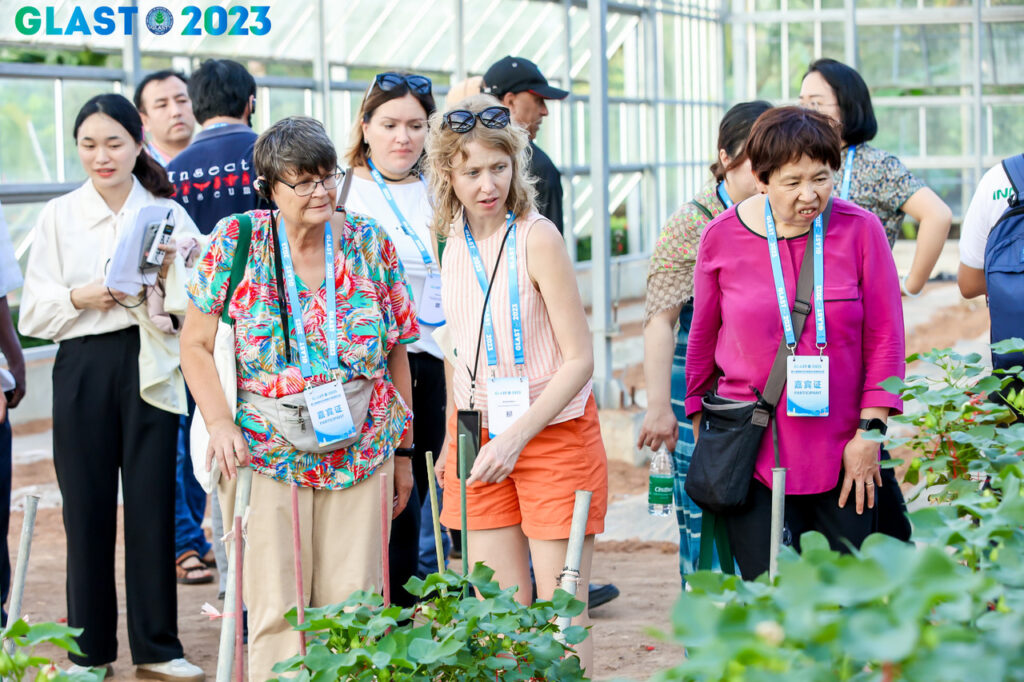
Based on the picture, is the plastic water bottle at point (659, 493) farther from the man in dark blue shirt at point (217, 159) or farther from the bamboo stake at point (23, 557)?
the man in dark blue shirt at point (217, 159)

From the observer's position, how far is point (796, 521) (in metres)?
2.95

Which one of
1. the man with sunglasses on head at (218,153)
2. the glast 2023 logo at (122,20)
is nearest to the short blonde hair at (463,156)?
the man with sunglasses on head at (218,153)

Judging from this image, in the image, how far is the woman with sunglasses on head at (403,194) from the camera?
3.79 meters

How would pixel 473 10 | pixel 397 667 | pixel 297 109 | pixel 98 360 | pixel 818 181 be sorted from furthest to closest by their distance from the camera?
1. pixel 473 10
2. pixel 297 109
3. pixel 98 360
4. pixel 818 181
5. pixel 397 667

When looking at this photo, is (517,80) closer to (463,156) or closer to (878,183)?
(878,183)

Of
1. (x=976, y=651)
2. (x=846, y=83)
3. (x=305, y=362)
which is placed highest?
(x=846, y=83)

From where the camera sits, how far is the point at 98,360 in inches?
154

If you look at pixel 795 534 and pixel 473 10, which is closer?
pixel 795 534

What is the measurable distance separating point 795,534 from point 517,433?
68cm

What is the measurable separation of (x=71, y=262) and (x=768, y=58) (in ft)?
59.2

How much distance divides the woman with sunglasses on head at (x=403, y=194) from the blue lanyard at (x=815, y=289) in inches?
47.0

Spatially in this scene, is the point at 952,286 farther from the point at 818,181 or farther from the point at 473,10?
the point at 818,181

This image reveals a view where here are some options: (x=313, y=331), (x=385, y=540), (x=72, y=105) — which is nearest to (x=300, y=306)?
(x=313, y=331)

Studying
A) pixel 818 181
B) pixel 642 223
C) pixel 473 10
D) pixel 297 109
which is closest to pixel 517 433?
pixel 818 181
